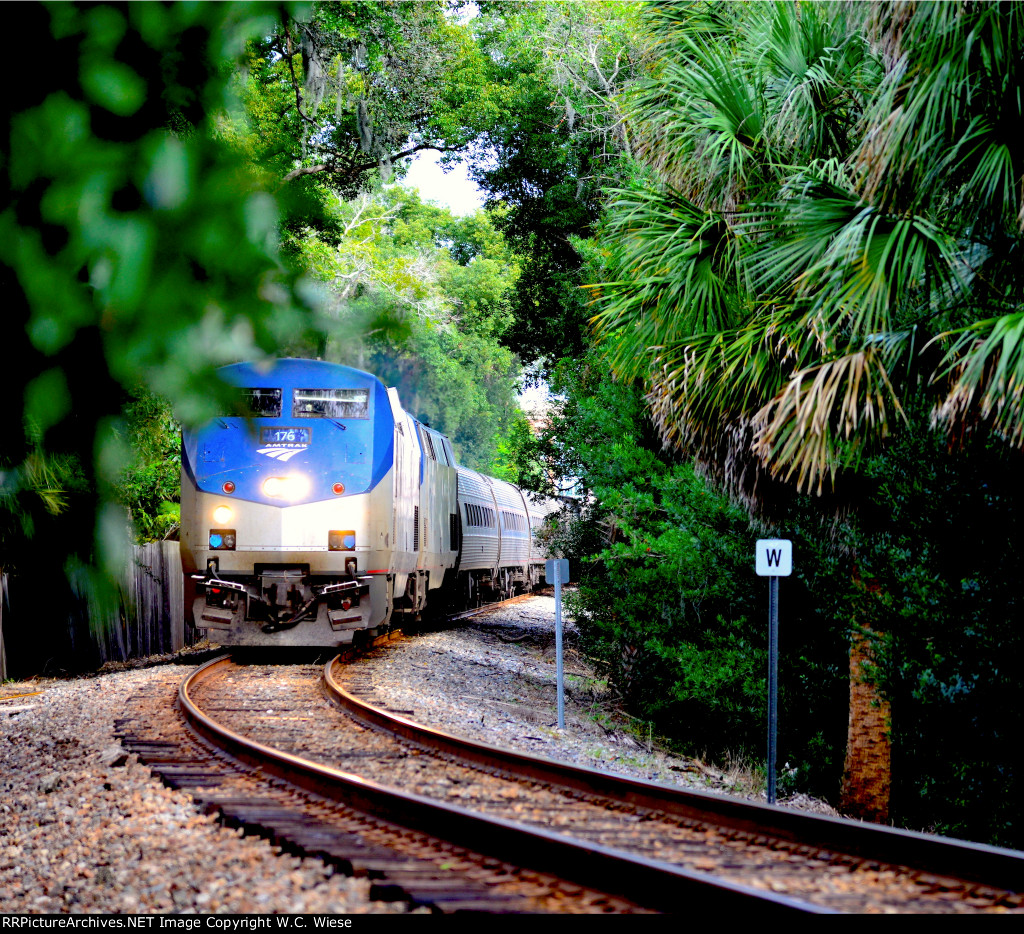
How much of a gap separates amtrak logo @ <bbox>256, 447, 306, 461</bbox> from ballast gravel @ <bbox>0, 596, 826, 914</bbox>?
9.91 feet

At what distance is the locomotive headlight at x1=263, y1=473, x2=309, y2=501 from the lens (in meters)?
12.9

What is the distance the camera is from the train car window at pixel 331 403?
518 inches

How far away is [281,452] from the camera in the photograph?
510 inches

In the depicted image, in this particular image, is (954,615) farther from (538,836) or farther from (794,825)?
(538,836)

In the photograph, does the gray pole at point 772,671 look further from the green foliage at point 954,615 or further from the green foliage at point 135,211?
the green foliage at point 135,211

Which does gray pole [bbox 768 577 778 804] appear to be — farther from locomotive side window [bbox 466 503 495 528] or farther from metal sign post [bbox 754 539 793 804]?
locomotive side window [bbox 466 503 495 528]

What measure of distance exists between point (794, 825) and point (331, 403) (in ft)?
30.2

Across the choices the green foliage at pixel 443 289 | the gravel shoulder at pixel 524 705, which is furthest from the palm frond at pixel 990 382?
the green foliage at pixel 443 289

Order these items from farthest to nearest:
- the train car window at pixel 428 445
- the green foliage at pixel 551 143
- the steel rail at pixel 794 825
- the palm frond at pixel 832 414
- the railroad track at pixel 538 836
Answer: the green foliage at pixel 551 143 → the train car window at pixel 428 445 → the palm frond at pixel 832 414 → the steel rail at pixel 794 825 → the railroad track at pixel 538 836

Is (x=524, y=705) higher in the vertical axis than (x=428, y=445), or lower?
lower

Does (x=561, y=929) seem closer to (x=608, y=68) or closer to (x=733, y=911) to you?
(x=733, y=911)

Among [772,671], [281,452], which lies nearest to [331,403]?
[281,452]

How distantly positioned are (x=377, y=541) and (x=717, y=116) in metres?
6.98

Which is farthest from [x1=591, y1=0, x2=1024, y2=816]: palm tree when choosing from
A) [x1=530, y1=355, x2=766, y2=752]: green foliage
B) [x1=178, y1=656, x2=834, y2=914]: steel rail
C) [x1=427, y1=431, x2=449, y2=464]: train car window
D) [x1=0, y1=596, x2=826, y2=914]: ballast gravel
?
[x1=427, y1=431, x2=449, y2=464]: train car window
